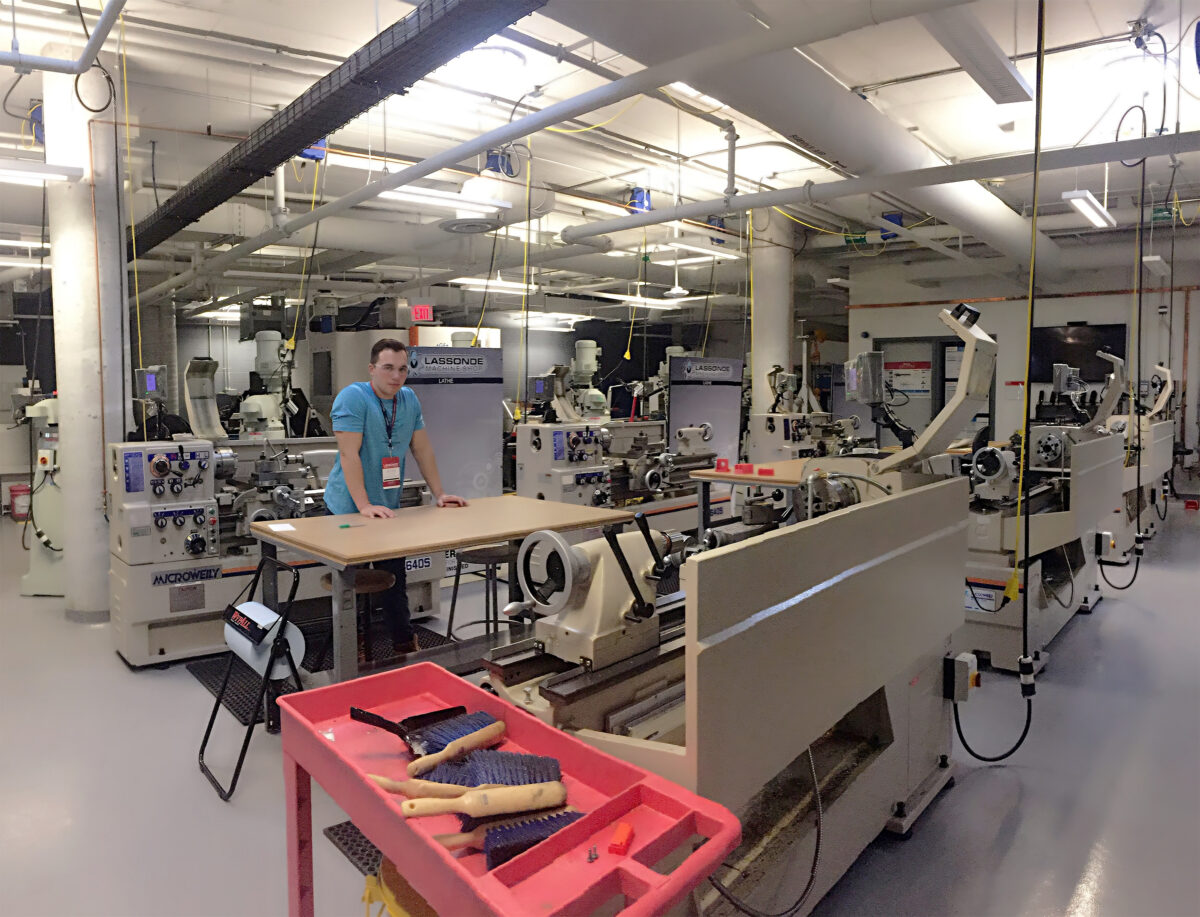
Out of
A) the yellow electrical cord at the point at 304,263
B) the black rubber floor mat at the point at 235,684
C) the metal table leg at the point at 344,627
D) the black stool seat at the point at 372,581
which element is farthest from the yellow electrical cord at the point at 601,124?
the black rubber floor mat at the point at 235,684

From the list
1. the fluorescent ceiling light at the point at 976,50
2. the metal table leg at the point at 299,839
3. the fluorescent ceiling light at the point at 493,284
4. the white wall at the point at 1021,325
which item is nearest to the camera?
the metal table leg at the point at 299,839

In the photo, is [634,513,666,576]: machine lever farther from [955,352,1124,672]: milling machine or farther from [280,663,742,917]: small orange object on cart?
[955,352,1124,672]: milling machine

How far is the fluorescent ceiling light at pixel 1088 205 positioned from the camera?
5.20 m

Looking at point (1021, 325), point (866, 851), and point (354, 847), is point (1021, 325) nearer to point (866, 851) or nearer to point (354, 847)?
point (866, 851)

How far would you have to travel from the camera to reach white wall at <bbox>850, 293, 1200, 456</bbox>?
376 inches

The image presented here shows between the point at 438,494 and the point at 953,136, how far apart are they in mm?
Result: 5516

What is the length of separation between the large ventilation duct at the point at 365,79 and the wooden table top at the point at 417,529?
1.91 metres

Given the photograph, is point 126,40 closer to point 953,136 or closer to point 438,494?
point 438,494

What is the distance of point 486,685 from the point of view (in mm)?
1930

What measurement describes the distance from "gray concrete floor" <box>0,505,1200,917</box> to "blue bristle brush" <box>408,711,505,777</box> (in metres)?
1.07

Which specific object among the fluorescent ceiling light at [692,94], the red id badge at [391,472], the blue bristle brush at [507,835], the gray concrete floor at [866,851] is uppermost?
the fluorescent ceiling light at [692,94]

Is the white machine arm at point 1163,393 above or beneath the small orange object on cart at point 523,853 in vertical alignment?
above

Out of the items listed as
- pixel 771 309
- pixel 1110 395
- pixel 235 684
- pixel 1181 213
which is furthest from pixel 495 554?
pixel 1181 213

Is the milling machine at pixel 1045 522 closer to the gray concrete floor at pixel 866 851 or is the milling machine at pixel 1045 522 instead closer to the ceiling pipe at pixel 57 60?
the gray concrete floor at pixel 866 851
